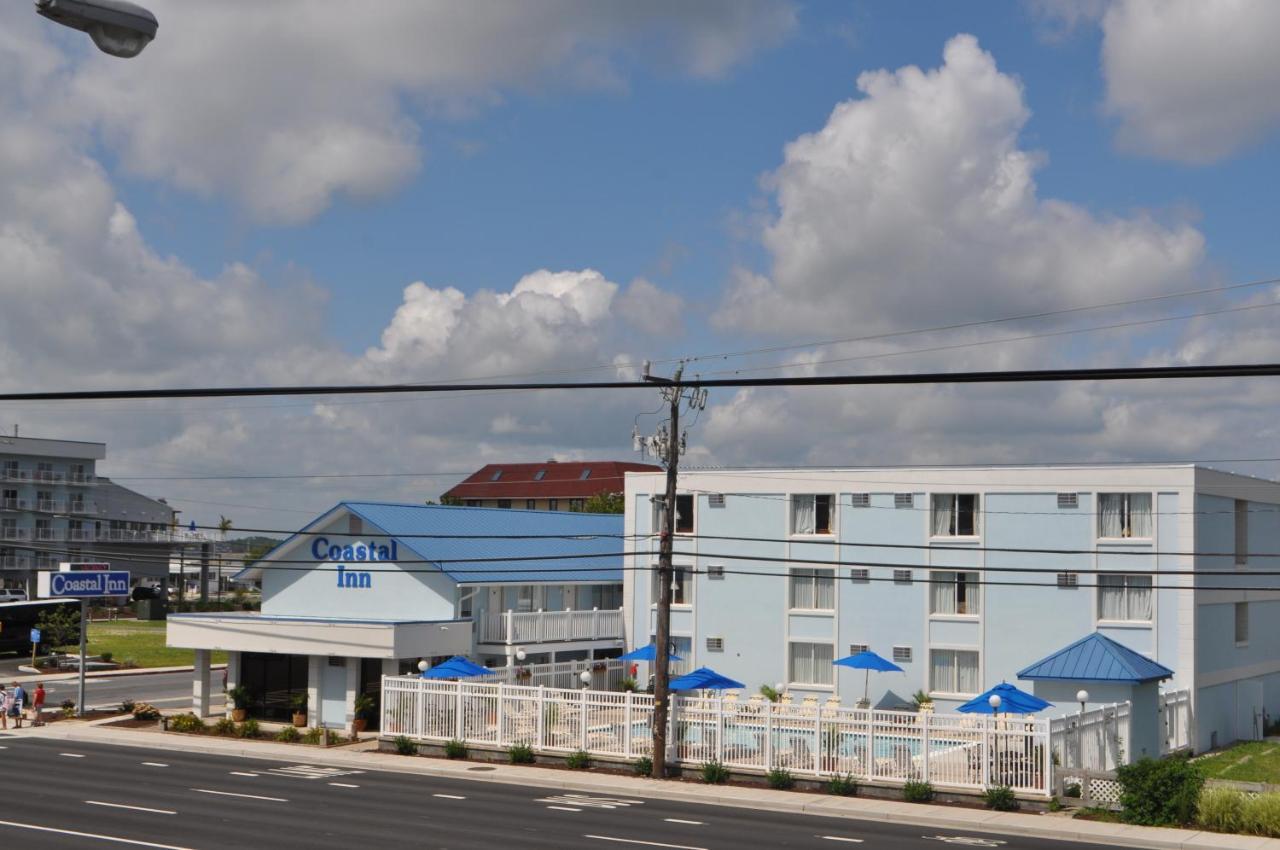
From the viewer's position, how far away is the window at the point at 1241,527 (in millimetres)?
46125

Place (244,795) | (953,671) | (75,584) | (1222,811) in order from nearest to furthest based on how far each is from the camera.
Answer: (1222,811) < (244,795) < (953,671) < (75,584)

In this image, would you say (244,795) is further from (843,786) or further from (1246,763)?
(1246,763)

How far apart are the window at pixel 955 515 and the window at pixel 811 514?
4034 mm

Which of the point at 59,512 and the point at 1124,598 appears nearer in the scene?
the point at 1124,598

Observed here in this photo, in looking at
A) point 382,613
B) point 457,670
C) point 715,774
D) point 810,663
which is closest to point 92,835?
point 715,774

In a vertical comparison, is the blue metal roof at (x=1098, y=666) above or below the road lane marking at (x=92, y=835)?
above

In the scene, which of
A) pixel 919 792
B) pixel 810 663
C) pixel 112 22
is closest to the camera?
pixel 112 22

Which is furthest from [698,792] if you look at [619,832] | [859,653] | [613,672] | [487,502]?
[487,502]

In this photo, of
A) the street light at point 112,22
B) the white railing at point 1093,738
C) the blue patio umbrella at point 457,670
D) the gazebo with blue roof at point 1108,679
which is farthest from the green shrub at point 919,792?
the street light at point 112,22

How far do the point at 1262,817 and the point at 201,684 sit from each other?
3446 cm

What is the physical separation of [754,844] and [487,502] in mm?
117057

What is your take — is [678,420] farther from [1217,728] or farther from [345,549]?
[1217,728]

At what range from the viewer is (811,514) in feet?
164

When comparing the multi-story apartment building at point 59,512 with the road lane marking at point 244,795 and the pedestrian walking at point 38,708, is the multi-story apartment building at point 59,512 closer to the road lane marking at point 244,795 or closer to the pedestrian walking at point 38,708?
the pedestrian walking at point 38,708
